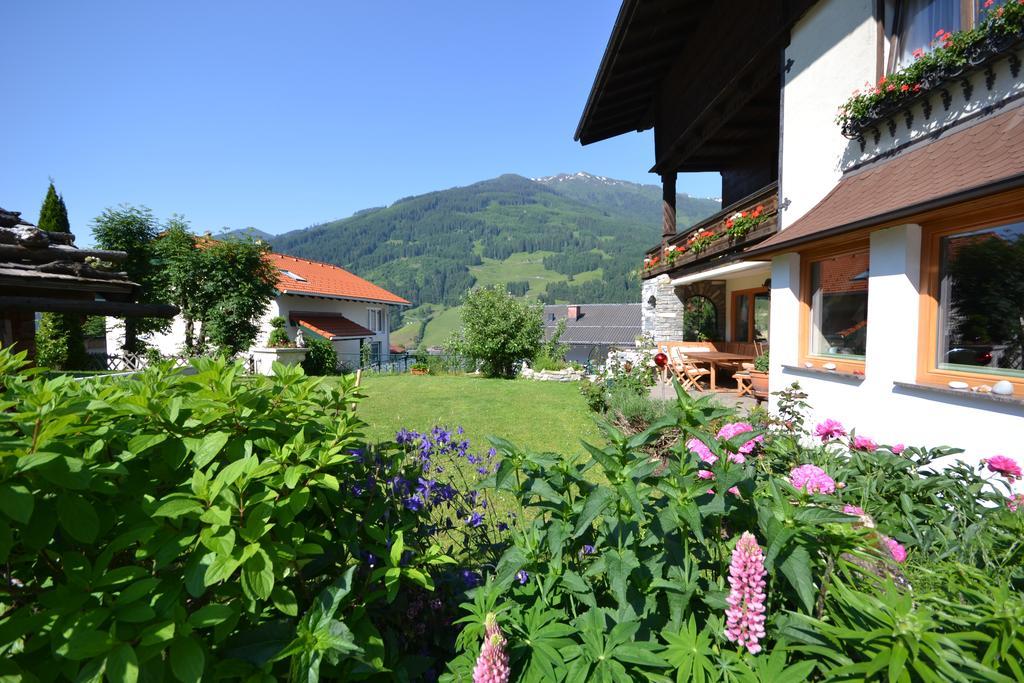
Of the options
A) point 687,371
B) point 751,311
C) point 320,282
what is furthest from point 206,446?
point 320,282

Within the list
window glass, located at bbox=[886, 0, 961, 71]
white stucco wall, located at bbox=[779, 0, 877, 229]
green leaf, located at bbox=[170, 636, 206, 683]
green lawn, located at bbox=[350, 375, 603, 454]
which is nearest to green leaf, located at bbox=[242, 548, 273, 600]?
green leaf, located at bbox=[170, 636, 206, 683]

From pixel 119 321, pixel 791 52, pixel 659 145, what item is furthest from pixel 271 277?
pixel 791 52

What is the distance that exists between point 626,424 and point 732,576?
661cm

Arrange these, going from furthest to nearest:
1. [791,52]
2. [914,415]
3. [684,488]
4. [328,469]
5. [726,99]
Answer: [726,99] → [791,52] → [914,415] → [328,469] → [684,488]

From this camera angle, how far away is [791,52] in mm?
7090

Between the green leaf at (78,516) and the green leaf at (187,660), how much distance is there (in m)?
0.32

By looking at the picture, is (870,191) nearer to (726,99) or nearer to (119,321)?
(726,99)

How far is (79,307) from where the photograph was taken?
3307 mm

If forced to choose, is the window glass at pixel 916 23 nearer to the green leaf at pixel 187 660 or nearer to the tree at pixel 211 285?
the green leaf at pixel 187 660

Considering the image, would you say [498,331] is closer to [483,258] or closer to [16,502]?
[16,502]

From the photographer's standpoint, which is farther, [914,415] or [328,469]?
[914,415]

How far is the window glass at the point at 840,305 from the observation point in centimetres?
545

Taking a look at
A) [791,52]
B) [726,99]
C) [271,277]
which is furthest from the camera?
[271,277]

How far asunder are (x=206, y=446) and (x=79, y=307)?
308 centimetres
